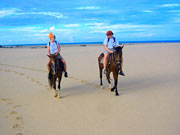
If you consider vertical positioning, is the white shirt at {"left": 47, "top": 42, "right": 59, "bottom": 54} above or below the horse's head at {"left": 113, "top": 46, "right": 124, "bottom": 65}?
above

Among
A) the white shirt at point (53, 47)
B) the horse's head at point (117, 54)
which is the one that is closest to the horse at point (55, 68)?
the white shirt at point (53, 47)

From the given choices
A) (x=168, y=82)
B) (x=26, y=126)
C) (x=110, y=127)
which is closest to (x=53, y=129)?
(x=26, y=126)

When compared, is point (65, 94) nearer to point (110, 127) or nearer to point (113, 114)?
point (113, 114)

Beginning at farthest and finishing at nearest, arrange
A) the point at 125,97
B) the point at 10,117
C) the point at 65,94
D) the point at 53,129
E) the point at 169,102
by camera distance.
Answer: the point at 65,94 → the point at 125,97 → the point at 169,102 → the point at 10,117 → the point at 53,129

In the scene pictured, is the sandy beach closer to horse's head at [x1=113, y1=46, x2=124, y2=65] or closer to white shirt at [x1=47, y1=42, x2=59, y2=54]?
horse's head at [x1=113, y1=46, x2=124, y2=65]

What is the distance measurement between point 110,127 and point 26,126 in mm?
2133

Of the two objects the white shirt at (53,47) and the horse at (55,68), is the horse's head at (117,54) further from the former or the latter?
the white shirt at (53,47)

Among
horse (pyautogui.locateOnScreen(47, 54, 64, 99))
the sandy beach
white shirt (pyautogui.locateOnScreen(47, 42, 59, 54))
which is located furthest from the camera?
white shirt (pyautogui.locateOnScreen(47, 42, 59, 54))

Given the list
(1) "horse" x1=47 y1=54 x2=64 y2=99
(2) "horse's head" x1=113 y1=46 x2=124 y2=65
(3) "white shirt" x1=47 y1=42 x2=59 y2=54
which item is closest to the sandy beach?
(1) "horse" x1=47 y1=54 x2=64 y2=99

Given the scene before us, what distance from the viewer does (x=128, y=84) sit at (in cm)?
969

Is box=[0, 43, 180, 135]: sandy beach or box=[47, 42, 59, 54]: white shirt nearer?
box=[0, 43, 180, 135]: sandy beach

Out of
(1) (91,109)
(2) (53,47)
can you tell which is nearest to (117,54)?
(1) (91,109)

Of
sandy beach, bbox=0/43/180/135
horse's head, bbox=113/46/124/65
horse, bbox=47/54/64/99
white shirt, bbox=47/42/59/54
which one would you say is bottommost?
sandy beach, bbox=0/43/180/135

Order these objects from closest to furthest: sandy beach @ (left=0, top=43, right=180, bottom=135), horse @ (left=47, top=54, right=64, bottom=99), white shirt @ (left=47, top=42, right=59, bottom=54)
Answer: sandy beach @ (left=0, top=43, right=180, bottom=135) → horse @ (left=47, top=54, right=64, bottom=99) → white shirt @ (left=47, top=42, right=59, bottom=54)
